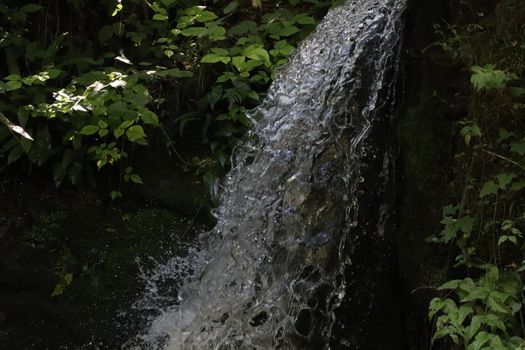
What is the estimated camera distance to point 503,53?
2945 mm

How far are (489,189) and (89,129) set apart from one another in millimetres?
2605

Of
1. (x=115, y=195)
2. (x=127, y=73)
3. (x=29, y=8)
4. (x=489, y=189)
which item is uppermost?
(x=29, y=8)

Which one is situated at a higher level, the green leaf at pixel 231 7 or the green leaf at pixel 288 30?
the green leaf at pixel 231 7

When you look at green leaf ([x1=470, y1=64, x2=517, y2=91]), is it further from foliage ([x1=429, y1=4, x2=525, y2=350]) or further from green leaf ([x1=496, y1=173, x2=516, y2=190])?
green leaf ([x1=496, y1=173, x2=516, y2=190])

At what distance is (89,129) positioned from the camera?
397 centimetres

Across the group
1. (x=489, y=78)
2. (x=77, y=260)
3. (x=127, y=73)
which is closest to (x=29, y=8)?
(x=127, y=73)

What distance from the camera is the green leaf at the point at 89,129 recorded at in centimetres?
397

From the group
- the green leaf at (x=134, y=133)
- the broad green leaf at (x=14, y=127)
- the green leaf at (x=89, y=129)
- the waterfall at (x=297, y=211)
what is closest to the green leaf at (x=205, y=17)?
the waterfall at (x=297, y=211)

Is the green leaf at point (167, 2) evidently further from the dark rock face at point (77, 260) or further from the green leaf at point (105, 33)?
the dark rock face at point (77, 260)

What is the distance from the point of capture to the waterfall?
3332 millimetres

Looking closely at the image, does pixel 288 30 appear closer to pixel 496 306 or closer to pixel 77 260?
pixel 77 260

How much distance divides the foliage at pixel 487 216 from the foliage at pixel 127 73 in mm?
1665

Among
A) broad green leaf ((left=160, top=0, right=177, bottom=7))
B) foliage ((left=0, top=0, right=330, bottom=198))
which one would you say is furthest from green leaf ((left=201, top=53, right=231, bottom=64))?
broad green leaf ((left=160, top=0, right=177, bottom=7))

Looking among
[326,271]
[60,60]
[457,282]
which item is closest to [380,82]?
[326,271]
